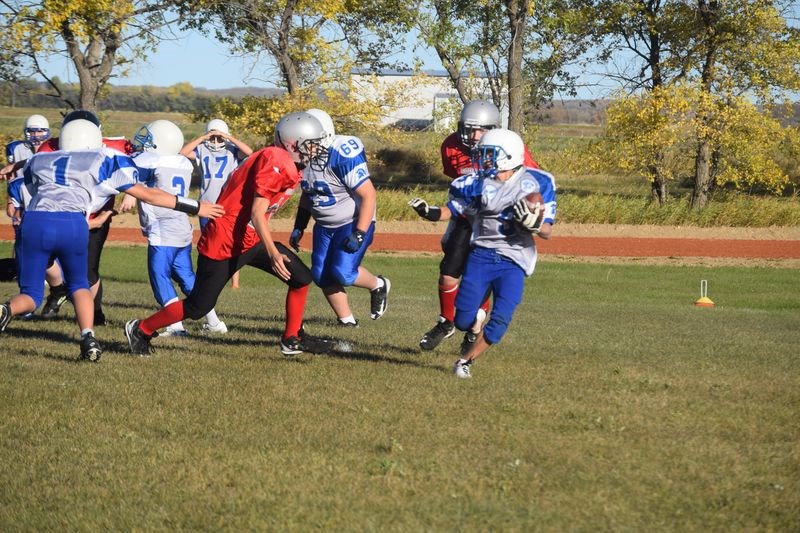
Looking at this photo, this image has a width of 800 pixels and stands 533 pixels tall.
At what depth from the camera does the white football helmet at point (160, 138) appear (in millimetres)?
9789

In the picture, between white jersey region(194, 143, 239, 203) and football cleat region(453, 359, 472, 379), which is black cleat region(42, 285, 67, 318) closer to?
white jersey region(194, 143, 239, 203)

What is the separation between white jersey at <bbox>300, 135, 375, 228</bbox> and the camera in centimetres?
867

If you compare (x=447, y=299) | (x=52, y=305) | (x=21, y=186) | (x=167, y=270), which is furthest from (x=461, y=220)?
(x=52, y=305)

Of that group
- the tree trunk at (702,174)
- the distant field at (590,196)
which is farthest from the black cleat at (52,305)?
the tree trunk at (702,174)

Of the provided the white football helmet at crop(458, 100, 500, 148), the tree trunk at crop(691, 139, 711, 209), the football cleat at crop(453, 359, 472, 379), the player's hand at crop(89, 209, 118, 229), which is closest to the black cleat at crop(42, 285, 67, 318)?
the player's hand at crop(89, 209, 118, 229)

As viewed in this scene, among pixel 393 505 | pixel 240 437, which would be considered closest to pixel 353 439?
pixel 240 437

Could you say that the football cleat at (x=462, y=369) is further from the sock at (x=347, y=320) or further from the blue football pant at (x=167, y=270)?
the blue football pant at (x=167, y=270)

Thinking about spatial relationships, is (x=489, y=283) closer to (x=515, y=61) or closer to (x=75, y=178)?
(x=75, y=178)

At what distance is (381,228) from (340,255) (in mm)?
17904

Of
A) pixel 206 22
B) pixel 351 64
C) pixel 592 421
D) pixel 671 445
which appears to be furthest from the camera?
pixel 206 22

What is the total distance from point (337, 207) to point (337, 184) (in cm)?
22

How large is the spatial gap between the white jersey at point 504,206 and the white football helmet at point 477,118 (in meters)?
1.35

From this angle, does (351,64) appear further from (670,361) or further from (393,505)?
(393,505)

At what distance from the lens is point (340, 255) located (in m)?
9.12
